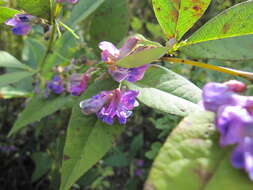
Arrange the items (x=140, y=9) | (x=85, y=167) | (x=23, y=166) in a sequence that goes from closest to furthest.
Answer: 1. (x=85, y=167)
2. (x=23, y=166)
3. (x=140, y=9)

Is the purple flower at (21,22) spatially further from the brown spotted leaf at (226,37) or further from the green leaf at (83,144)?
the brown spotted leaf at (226,37)

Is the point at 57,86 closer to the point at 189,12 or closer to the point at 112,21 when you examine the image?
the point at 112,21

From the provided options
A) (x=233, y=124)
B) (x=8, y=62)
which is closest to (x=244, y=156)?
(x=233, y=124)

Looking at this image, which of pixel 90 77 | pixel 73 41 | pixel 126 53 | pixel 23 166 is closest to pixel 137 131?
pixel 23 166

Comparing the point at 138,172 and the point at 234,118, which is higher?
the point at 234,118

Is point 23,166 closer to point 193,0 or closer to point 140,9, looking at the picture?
point 140,9

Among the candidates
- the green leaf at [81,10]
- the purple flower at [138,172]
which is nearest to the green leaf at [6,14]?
the green leaf at [81,10]
